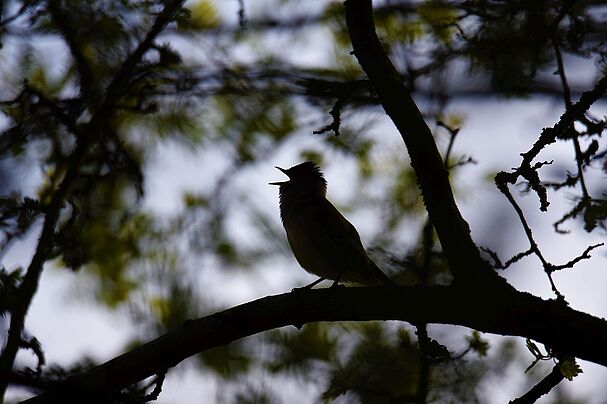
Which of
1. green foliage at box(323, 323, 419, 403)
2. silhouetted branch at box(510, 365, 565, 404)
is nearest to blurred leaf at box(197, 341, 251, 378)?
green foliage at box(323, 323, 419, 403)

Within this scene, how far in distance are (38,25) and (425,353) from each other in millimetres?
3817

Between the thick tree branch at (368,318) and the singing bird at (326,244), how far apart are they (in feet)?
5.16

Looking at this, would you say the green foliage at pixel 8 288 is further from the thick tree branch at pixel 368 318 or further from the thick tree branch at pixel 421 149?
the thick tree branch at pixel 421 149

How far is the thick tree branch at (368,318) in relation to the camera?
3.18 metres

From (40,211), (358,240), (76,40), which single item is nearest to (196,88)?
(76,40)

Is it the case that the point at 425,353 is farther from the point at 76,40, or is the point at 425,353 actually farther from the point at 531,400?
the point at 76,40

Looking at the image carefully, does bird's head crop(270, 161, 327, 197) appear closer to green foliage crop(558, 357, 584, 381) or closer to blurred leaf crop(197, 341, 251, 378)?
blurred leaf crop(197, 341, 251, 378)

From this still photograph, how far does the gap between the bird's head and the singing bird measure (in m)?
0.25

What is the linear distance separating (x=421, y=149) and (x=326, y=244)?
1.91m

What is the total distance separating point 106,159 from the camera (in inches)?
214

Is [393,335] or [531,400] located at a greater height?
[393,335]

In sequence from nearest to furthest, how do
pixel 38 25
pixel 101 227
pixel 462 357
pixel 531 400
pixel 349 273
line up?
pixel 531 400
pixel 462 357
pixel 349 273
pixel 38 25
pixel 101 227

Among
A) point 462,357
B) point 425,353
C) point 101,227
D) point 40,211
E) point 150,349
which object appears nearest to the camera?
point 150,349

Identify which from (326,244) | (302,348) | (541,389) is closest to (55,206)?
(326,244)
